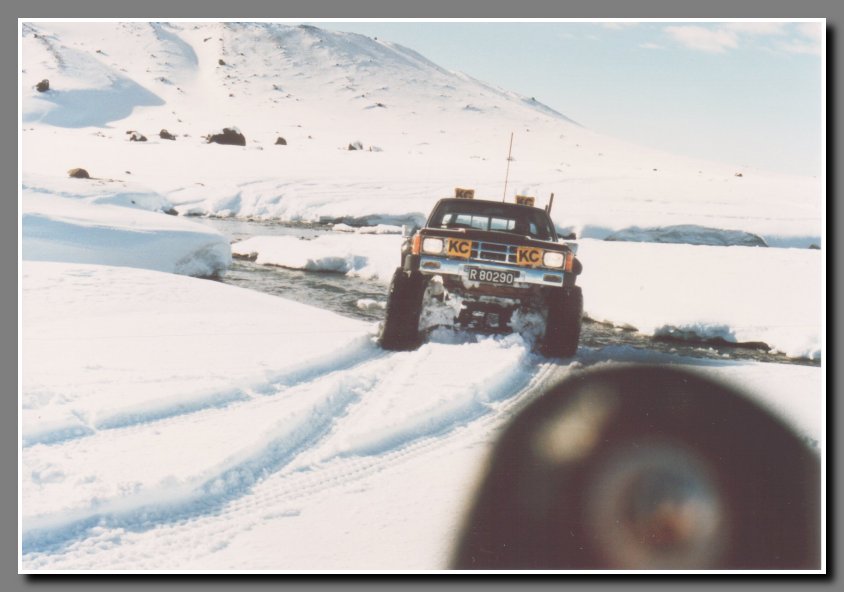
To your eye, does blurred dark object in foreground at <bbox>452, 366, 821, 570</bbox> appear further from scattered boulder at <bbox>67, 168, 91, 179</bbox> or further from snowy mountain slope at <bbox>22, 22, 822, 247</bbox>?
scattered boulder at <bbox>67, 168, 91, 179</bbox>

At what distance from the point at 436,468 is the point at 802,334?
5235mm

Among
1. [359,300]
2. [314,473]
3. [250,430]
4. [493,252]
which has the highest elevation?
[493,252]

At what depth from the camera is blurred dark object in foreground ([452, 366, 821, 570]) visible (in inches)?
139

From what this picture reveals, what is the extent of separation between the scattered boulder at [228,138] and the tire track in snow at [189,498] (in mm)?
26652

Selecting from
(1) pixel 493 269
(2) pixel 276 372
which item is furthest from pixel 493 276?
(2) pixel 276 372

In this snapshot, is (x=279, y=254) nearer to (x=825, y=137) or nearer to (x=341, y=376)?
(x=341, y=376)

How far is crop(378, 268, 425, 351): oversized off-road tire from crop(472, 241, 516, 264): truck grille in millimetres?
596

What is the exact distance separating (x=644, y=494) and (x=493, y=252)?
2.52 m

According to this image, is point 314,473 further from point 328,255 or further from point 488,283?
point 328,255

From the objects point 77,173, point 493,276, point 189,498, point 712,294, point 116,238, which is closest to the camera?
point 189,498

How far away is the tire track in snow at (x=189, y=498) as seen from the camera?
3201 mm

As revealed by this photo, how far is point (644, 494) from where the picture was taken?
12.8 feet

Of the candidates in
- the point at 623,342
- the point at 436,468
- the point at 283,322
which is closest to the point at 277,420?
the point at 436,468

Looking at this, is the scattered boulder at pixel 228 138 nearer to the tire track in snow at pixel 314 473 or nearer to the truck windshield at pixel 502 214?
the truck windshield at pixel 502 214
